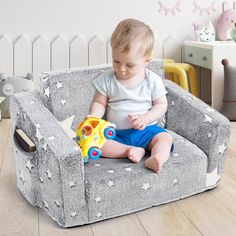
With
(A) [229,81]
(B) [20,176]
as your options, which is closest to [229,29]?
(A) [229,81]

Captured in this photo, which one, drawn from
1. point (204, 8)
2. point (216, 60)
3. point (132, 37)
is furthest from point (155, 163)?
point (204, 8)

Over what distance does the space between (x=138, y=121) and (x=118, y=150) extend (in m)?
0.13

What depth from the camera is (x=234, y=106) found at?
11.6 feet

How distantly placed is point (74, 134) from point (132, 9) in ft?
6.71

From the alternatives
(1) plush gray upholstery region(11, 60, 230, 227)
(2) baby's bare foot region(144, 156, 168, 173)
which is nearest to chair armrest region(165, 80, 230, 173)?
(1) plush gray upholstery region(11, 60, 230, 227)

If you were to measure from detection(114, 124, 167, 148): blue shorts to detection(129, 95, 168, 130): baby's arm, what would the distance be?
0.13ft

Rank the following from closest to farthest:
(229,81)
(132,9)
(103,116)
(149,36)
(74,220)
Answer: (74,220), (149,36), (103,116), (229,81), (132,9)

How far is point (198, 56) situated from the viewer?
12.6 feet

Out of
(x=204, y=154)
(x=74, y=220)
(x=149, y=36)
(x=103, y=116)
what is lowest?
(x=74, y=220)

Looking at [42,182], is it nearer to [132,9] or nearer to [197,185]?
[197,185]

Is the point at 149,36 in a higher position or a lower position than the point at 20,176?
higher

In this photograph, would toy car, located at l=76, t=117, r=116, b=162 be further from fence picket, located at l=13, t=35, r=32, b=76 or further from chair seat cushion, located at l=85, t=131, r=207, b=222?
fence picket, located at l=13, t=35, r=32, b=76

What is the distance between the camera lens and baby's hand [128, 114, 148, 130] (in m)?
1.96

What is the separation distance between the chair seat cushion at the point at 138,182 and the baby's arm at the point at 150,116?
0.13m
